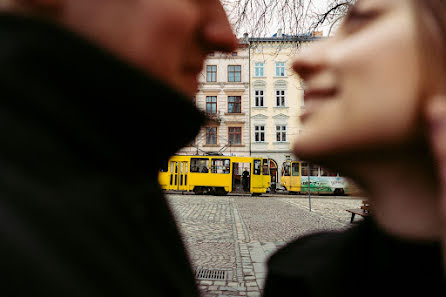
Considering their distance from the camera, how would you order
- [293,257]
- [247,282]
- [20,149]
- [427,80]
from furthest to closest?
[247,282] → [293,257] → [427,80] → [20,149]

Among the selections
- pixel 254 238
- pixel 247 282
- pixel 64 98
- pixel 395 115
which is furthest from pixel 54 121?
pixel 254 238

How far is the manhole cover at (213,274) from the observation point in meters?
3.70

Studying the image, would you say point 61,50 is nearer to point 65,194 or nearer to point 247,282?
point 65,194

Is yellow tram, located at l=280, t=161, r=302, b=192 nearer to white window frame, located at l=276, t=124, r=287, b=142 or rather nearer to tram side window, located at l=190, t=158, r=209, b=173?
white window frame, located at l=276, t=124, r=287, b=142

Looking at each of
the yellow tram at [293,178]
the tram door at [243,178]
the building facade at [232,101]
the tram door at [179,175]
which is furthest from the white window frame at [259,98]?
the tram door at [179,175]

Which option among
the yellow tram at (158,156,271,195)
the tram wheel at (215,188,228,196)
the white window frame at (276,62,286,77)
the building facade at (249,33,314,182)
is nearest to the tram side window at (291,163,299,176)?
the yellow tram at (158,156,271,195)

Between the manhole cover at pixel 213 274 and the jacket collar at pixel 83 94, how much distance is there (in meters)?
3.50

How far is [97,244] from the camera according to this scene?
385 millimetres

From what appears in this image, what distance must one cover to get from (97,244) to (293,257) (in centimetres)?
44

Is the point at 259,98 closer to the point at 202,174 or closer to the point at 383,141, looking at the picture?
the point at 202,174

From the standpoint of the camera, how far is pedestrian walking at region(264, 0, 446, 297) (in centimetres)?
49

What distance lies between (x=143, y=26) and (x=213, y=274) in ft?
12.3

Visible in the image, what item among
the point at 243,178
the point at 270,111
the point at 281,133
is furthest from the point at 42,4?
the point at 270,111

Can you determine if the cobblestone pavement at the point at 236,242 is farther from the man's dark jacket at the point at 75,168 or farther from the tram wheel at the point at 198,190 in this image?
the tram wheel at the point at 198,190
